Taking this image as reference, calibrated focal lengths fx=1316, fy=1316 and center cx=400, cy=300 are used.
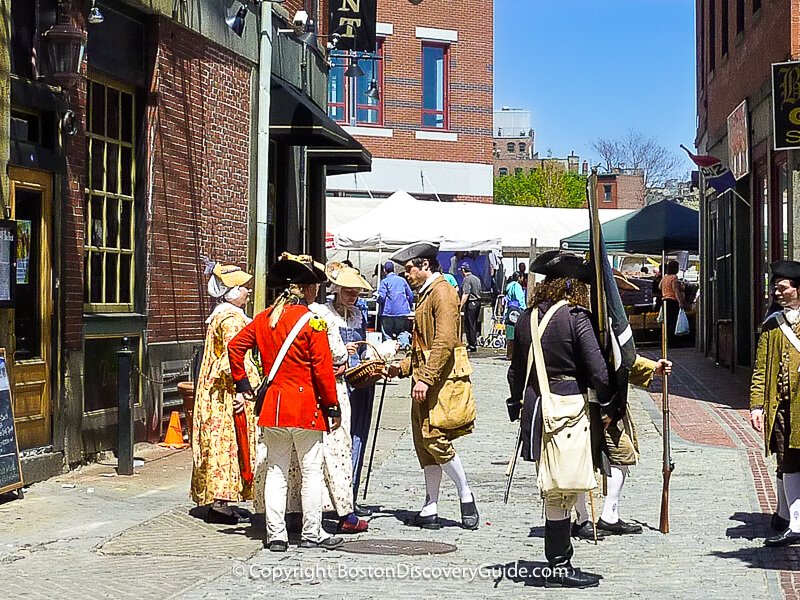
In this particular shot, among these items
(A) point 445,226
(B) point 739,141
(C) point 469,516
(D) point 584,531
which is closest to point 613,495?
(D) point 584,531

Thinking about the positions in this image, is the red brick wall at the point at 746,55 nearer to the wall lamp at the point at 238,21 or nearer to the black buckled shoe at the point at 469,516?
the wall lamp at the point at 238,21

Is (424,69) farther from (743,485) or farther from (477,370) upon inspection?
(743,485)

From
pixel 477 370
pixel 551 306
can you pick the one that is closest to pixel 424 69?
pixel 477 370

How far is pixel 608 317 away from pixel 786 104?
9.15 meters

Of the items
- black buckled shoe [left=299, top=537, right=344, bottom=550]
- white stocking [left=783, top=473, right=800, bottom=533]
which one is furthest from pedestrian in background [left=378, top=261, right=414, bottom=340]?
white stocking [left=783, top=473, right=800, bottom=533]

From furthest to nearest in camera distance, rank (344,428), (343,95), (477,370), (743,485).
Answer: (343,95)
(477,370)
(743,485)
(344,428)

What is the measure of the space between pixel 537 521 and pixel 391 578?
2.22 meters

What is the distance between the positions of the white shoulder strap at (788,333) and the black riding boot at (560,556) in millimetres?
2141

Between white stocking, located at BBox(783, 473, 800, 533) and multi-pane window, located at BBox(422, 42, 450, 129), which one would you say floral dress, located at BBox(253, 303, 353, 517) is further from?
multi-pane window, located at BBox(422, 42, 450, 129)

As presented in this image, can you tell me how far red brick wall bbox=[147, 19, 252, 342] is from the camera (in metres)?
13.0

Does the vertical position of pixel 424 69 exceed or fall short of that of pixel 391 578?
it exceeds it

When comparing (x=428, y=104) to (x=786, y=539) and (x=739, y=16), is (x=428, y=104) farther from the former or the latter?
(x=786, y=539)

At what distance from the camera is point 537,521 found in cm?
954

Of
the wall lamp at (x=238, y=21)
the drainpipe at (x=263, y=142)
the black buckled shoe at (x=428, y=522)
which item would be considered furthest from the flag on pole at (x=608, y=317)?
the wall lamp at (x=238, y=21)
